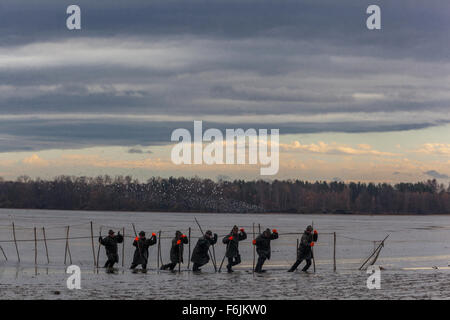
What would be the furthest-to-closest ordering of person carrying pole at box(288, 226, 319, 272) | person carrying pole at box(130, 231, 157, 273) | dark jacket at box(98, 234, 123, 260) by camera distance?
person carrying pole at box(130, 231, 157, 273) < dark jacket at box(98, 234, 123, 260) < person carrying pole at box(288, 226, 319, 272)

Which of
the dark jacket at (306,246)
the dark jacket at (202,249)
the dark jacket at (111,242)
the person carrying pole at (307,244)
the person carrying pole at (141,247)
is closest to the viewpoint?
the person carrying pole at (307,244)

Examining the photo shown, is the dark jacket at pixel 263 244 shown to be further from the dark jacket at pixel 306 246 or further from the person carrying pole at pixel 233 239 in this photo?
the dark jacket at pixel 306 246

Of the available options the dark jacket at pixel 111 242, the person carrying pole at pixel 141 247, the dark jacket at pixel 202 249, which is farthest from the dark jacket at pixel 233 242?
the dark jacket at pixel 111 242

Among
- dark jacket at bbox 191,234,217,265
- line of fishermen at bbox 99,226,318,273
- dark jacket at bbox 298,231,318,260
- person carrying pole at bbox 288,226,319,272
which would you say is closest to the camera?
person carrying pole at bbox 288,226,319,272

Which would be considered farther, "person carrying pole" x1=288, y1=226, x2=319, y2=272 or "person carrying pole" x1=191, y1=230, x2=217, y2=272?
"person carrying pole" x1=191, y1=230, x2=217, y2=272

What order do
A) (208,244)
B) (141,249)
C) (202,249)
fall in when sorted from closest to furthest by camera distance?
1. (208,244)
2. (202,249)
3. (141,249)

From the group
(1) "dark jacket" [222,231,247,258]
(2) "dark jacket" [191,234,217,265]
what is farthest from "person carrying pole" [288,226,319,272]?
(2) "dark jacket" [191,234,217,265]

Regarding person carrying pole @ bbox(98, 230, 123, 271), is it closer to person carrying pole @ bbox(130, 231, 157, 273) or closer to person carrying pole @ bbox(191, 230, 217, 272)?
person carrying pole @ bbox(130, 231, 157, 273)

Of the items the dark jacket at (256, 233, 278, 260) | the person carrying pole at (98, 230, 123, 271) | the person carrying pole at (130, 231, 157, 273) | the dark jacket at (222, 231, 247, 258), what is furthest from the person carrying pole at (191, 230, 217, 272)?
the person carrying pole at (98, 230, 123, 271)

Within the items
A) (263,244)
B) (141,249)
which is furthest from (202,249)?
(141,249)

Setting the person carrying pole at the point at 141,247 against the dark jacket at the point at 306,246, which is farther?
the person carrying pole at the point at 141,247

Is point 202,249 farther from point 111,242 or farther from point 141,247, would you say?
point 111,242

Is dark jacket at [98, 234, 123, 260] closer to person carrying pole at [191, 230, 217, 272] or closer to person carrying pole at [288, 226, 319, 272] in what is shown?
person carrying pole at [191, 230, 217, 272]
